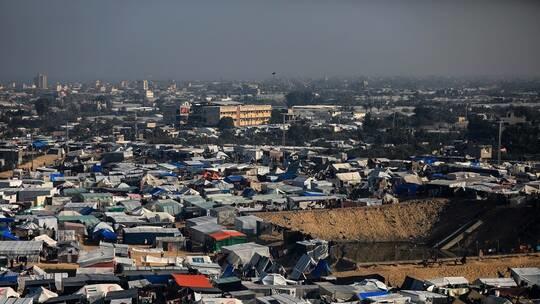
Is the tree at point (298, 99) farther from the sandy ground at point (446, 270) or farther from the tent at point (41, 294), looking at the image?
the tent at point (41, 294)

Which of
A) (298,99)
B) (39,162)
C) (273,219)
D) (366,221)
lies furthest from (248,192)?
(298,99)

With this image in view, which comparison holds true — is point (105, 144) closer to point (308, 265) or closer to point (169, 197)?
point (169, 197)

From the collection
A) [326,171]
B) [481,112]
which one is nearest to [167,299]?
[326,171]

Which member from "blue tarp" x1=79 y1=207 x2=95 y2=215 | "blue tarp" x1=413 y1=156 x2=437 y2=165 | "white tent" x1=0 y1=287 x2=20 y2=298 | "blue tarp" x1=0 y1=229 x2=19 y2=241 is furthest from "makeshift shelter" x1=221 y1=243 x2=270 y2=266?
"blue tarp" x1=413 y1=156 x2=437 y2=165

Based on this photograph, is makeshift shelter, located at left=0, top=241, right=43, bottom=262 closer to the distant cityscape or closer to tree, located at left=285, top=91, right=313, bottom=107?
the distant cityscape

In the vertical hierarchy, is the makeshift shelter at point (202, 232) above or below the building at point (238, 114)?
below

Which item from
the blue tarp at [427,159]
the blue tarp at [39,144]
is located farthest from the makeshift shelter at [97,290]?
the blue tarp at [39,144]

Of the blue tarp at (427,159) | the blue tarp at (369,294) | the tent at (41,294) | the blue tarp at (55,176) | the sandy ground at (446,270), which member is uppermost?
the tent at (41,294)
